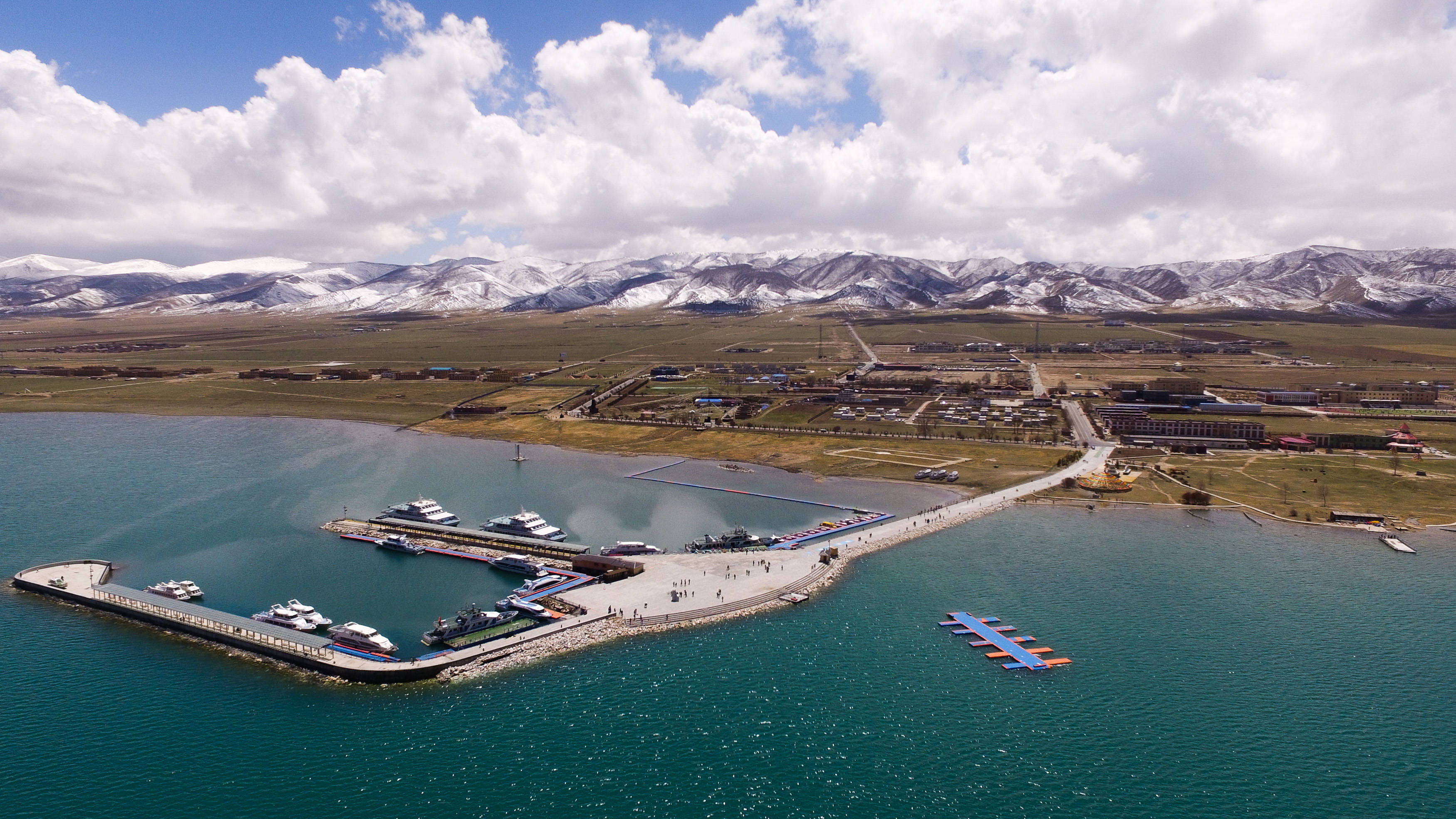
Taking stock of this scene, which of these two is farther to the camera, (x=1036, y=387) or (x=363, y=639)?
(x=1036, y=387)

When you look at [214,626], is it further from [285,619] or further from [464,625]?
[464,625]

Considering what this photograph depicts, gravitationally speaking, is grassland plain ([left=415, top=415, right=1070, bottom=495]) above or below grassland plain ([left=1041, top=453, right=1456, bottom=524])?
above

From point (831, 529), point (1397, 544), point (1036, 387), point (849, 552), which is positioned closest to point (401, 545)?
point (831, 529)

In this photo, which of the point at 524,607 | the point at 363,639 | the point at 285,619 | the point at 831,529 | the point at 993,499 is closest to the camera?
the point at 363,639

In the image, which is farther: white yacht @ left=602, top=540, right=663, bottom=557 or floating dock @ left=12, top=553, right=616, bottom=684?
white yacht @ left=602, top=540, right=663, bottom=557

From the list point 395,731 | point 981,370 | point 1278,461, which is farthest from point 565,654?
point 981,370

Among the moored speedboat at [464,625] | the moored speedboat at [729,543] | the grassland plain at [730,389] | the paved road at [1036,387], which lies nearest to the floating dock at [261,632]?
the moored speedboat at [464,625]

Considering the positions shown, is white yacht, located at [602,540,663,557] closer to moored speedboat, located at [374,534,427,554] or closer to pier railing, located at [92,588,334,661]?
moored speedboat, located at [374,534,427,554]

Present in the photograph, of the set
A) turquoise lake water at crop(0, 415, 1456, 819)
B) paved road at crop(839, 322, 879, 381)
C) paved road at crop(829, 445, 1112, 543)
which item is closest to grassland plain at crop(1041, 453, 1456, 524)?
paved road at crop(829, 445, 1112, 543)
